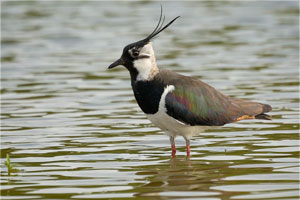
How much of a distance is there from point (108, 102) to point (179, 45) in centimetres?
708

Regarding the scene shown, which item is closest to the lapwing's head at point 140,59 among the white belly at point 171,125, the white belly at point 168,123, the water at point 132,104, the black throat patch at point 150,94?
the black throat patch at point 150,94

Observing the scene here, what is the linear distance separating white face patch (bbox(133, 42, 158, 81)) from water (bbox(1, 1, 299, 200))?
120cm

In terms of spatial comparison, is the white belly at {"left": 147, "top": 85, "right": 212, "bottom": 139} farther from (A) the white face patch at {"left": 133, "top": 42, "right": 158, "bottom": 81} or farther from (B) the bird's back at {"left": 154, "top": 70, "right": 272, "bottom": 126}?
(A) the white face patch at {"left": 133, "top": 42, "right": 158, "bottom": 81}

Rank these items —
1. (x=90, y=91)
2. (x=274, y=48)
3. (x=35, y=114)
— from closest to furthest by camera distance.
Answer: (x=35, y=114) → (x=90, y=91) → (x=274, y=48)

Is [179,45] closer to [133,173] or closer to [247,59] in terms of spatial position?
[247,59]

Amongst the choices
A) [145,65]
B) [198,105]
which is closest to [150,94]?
[145,65]

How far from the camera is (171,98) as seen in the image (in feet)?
33.3

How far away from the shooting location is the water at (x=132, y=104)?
30.1 feet

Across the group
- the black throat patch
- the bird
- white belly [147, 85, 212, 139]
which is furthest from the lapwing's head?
white belly [147, 85, 212, 139]

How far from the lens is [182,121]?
1028 centimetres

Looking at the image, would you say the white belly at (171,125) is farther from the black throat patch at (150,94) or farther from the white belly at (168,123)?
the black throat patch at (150,94)

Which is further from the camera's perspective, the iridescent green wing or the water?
the iridescent green wing

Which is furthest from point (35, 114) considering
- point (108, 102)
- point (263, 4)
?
point (263, 4)

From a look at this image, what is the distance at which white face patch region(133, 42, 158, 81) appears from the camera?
10328 mm
